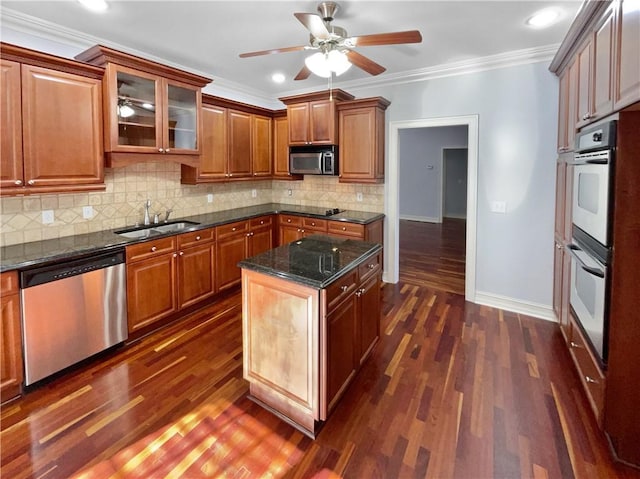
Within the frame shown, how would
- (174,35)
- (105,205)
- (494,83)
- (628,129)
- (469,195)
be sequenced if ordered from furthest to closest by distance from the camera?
(469,195) → (494,83) → (105,205) → (174,35) → (628,129)

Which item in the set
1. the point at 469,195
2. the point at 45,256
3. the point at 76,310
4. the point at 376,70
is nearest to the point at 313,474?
the point at 76,310

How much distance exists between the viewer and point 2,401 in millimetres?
2221

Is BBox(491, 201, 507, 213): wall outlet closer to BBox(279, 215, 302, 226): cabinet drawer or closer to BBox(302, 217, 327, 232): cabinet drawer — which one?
BBox(302, 217, 327, 232): cabinet drawer

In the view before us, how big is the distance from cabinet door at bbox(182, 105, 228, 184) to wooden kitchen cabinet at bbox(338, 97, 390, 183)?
1444mm

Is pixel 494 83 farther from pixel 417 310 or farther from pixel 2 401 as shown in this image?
pixel 2 401

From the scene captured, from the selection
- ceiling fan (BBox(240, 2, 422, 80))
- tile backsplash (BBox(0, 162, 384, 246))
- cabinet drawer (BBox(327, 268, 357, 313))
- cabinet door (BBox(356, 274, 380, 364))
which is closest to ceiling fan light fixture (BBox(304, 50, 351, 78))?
ceiling fan (BBox(240, 2, 422, 80))

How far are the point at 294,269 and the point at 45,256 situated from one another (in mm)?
1722

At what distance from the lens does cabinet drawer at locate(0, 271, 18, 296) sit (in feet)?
7.03

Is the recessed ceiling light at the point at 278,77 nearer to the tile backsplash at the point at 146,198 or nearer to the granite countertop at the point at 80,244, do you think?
the tile backsplash at the point at 146,198

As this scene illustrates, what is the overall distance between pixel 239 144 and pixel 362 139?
1.58m

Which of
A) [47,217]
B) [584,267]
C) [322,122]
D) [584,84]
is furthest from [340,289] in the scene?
[322,122]

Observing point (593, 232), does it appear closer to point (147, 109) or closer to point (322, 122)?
point (322, 122)

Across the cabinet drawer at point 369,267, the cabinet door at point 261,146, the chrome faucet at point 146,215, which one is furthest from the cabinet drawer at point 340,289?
the cabinet door at point 261,146

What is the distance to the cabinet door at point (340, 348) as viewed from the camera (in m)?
2.00
